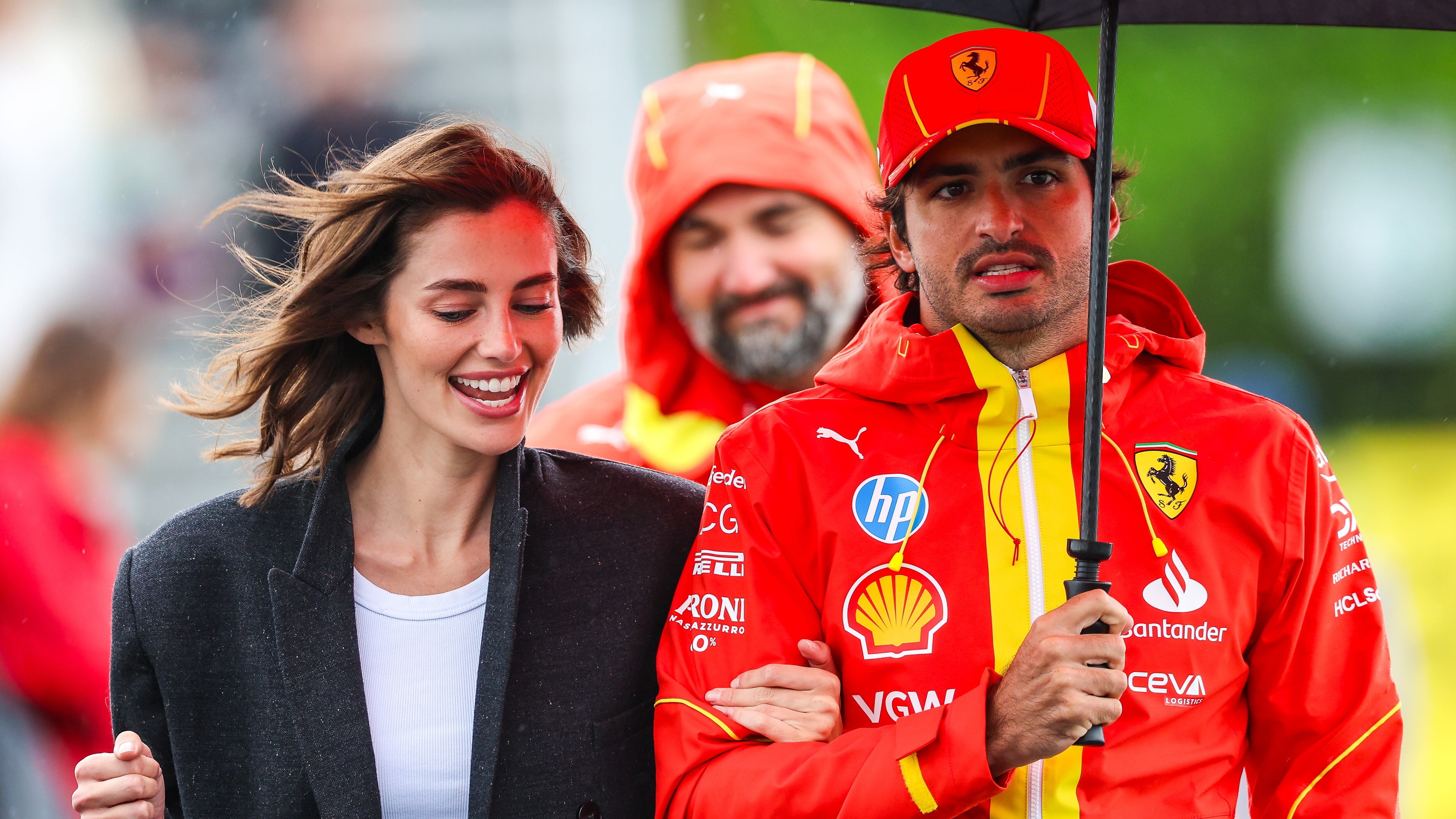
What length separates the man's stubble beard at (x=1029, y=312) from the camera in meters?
2.15

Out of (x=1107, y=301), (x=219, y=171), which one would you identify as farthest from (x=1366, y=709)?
(x=219, y=171)

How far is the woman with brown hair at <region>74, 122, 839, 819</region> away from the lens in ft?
7.20

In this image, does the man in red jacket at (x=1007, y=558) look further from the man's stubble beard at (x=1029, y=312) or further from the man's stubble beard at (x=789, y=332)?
the man's stubble beard at (x=789, y=332)

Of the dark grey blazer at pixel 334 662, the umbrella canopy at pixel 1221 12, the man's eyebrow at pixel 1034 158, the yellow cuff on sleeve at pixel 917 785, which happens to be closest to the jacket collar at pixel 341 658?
the dark grey blazer at pixel 334 662

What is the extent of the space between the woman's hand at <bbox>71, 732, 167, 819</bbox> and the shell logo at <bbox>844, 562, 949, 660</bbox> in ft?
3.63

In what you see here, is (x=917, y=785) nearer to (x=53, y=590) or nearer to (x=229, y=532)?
(x=229, y=532)

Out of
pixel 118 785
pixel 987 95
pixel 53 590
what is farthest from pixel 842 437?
pixel 53 590

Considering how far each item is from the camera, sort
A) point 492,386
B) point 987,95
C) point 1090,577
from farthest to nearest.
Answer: point 492,386 → point 987,95 → point 1090,577

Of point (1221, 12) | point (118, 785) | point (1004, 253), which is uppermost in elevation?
point (1221, 12)

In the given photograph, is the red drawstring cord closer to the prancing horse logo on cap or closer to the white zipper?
the white zipper

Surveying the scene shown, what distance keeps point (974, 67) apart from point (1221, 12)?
0.42 m

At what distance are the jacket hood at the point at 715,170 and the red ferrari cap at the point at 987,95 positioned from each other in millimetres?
1297

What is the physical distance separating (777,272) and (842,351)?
138 cm

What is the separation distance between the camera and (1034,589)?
2.05 meters
